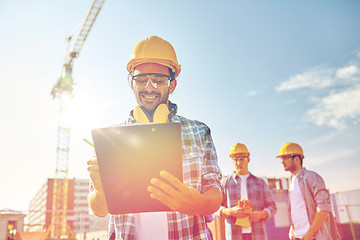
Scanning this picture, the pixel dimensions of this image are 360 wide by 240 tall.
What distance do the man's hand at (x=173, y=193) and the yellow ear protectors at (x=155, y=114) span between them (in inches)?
30.7

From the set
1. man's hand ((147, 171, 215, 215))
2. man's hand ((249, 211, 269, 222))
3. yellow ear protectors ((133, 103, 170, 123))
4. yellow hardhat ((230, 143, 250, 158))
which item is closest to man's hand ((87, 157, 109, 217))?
man's hand ((147, 171, 215, 215))

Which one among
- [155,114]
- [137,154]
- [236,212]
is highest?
[155,114]

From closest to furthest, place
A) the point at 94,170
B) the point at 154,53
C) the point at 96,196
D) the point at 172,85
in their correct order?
the point at 94,170 → the point at 96,196 → the point at 154,53 → the point at 172,85

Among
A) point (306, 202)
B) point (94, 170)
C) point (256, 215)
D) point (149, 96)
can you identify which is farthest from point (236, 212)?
point (94, 170)

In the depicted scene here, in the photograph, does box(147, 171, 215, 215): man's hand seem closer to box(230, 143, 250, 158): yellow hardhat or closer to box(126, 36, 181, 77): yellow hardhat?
box(126, 36, 181, 77): yellow hardhat

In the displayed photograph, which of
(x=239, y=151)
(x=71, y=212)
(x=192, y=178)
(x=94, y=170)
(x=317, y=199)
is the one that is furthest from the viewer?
(x=71, y=212)

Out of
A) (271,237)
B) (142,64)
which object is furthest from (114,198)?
(271,237)

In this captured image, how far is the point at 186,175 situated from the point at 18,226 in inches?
1544

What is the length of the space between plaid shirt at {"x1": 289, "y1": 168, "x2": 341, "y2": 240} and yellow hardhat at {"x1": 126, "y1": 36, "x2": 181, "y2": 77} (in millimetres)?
3509

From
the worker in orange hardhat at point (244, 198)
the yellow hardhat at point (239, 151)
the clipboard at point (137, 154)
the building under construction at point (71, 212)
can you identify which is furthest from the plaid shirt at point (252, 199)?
the clipboard at point (137, 154)

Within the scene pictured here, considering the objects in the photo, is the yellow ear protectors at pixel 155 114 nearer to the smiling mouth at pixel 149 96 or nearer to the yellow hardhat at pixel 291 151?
the smiling mouth at pixel 149 96

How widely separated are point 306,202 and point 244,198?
3.55ft

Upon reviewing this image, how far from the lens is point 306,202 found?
459 centimetres

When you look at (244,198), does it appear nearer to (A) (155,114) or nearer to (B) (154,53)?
(A) (155,114)
